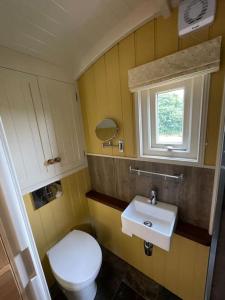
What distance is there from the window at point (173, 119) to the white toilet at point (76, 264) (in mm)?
976

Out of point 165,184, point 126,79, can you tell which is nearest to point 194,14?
point 126,79

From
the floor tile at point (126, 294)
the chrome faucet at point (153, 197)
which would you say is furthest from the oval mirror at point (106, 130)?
the floor tile at point (126, 294)

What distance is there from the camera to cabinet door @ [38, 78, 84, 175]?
1.26 meters

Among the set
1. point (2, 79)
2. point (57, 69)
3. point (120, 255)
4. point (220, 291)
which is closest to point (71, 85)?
point (57, 69)

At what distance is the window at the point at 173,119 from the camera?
0.98 meters

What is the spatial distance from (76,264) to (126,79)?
5.12 feet

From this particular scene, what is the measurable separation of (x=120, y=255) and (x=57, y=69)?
80.8 inches

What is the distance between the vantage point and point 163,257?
1258mm

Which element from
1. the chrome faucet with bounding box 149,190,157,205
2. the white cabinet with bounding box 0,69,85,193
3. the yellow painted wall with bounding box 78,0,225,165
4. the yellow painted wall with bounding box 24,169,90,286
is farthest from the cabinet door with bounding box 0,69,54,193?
the chrome faucet with bounding box 149,190,157,205

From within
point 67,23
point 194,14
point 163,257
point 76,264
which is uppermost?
point 67,23

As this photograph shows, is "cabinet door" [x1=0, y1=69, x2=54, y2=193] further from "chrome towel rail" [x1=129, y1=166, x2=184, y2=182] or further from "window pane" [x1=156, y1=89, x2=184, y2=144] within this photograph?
"window pane" [x1=156, y1=89, x2=184, y2=144]

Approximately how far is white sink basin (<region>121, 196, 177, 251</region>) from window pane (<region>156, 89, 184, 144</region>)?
56 cm

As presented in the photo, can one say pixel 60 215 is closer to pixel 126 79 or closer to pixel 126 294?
pixel 126 294

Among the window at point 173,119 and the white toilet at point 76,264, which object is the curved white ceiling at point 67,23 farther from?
the white toilet at point 76,264
